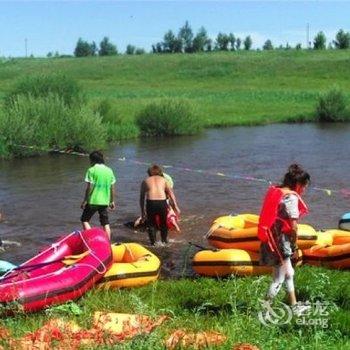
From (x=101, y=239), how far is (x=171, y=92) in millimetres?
56028

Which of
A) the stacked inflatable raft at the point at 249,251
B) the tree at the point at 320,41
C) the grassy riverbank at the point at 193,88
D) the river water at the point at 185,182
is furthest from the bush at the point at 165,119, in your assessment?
the tree at the point at 320,41

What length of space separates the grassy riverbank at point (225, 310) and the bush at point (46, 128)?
19.7m

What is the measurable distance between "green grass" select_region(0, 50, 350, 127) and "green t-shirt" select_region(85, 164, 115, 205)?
2846 cm

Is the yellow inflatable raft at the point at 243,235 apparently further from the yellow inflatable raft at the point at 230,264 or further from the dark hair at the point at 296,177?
the dark hair at the point at 296,177


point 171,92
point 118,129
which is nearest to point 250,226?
point 118,129

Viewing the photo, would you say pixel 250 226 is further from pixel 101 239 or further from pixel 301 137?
pixel 301 137

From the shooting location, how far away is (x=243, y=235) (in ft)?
35.1

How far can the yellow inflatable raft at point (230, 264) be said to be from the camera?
977cm

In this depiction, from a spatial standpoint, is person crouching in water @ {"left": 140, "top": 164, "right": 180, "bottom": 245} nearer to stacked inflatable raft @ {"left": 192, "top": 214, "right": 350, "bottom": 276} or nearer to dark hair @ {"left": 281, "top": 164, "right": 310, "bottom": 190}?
stacked inflatable raft @ {"left": 192, "top": 214, "right": 350, "bottom": 276}

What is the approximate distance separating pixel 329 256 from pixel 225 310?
113 inches

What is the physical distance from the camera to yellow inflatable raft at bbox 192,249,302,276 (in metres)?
9.77

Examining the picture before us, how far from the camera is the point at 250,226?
11648 mm

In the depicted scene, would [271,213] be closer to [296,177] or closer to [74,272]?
[296,177]

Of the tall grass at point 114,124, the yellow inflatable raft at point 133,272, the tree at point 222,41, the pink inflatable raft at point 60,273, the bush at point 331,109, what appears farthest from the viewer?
the tree at point 222,41
